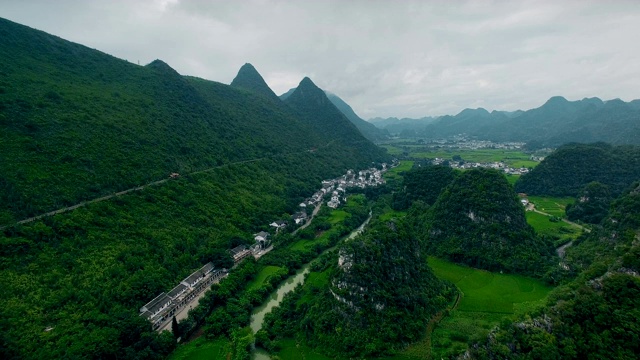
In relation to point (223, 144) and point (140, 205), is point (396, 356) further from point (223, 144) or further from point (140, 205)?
point (223, 144)

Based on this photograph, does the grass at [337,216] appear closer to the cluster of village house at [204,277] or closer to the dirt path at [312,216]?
the cluster of village house at [204,277]

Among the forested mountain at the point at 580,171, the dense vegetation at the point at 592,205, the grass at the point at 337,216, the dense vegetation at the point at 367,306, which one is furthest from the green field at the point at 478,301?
the forested mountain at the point at 580,171

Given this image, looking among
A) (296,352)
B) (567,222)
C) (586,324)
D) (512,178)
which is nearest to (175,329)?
(296,352)

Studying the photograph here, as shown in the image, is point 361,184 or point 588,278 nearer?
point 588,278

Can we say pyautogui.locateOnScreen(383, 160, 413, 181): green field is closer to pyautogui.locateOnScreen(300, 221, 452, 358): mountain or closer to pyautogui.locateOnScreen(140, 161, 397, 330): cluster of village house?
pyautogui.locateOnScreen(140, 161, 397, 330): cluster of village house

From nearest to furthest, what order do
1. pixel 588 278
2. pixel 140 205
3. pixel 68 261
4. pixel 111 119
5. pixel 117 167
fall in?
pixel 588 278 → pixel 68 261 → pixel 140 205 → pixel 117 167 → pixel 111 119

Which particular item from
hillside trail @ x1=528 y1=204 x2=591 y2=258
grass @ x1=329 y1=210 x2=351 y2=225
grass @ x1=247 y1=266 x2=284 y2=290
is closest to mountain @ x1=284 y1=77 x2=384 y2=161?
grass @ x1=329 y1=210 x2=351 y2=225

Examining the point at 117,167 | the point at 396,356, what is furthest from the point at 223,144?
the point at 396,356
